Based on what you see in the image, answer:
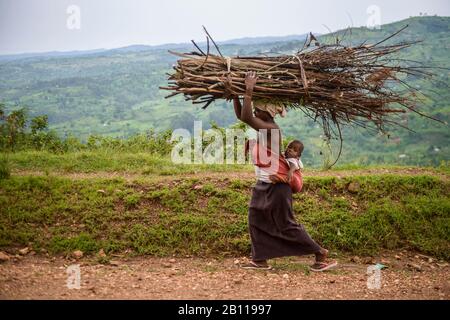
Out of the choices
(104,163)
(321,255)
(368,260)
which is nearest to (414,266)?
(368,260)

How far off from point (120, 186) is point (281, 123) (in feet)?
62.3

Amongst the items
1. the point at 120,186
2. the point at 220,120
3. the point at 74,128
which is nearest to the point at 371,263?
the point at 120,186

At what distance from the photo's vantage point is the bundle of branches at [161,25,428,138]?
4191mm

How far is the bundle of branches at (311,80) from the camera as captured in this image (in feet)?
13.8

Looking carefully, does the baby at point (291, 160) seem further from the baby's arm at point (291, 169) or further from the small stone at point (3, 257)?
the small stone at point (3, 257)

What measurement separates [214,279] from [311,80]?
1.88 m

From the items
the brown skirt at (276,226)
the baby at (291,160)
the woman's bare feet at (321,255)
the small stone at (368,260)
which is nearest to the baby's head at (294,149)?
the baby at (291,160)

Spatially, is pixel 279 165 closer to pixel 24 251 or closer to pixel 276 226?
pixel 276 226

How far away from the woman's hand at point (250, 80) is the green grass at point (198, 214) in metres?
1.85

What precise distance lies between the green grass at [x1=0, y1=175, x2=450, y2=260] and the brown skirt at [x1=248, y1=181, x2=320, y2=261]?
849mm

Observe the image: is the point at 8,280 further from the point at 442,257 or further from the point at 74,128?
the point at 74,128

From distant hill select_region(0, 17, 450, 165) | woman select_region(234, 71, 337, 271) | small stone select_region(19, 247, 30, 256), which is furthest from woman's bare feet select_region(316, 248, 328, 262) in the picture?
distant hill select_region(0, 17, 450, 165)

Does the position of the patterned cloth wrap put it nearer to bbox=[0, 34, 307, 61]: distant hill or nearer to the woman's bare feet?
the woman's bare feet

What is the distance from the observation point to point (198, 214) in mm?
5559
